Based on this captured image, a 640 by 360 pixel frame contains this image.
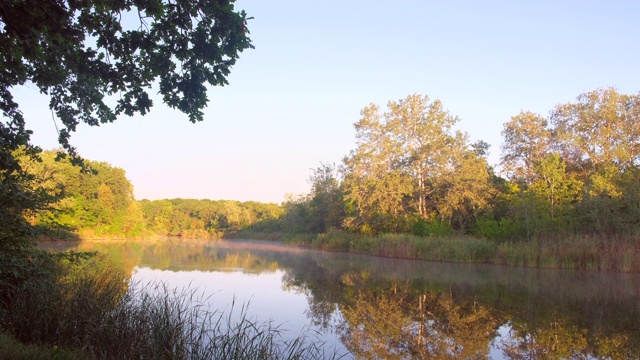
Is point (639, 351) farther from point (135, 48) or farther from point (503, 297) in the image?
point (135, 48)

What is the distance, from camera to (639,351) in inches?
322

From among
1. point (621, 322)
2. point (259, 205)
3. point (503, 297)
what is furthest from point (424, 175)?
point (259, 205)

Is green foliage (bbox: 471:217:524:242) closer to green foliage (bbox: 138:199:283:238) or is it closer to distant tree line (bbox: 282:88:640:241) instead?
distant tree line (bbox: 282:88:640:241)

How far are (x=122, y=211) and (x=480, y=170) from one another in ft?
130

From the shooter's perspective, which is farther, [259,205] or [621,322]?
[259,205]

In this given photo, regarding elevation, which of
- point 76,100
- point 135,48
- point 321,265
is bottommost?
point 321,265

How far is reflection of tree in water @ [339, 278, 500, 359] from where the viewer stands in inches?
314

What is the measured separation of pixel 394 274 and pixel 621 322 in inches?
380

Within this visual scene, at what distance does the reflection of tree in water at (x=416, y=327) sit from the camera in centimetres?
799

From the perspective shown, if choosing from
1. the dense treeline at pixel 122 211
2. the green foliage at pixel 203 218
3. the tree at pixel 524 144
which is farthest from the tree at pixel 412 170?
the green foliage at pixel 203 218

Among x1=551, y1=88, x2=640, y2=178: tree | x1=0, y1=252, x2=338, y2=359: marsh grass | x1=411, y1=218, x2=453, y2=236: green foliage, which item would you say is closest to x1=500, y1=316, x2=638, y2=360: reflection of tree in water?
x1=0, y1=252, x2=338, y2=359: marsh grass

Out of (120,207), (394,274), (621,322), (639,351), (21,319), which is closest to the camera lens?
(21,319)

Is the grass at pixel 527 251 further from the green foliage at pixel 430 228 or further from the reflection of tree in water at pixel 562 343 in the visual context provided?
the reflection of tree in water at pixel 562 343

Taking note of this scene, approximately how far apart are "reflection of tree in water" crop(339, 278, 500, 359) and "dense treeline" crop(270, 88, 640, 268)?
15.5m
